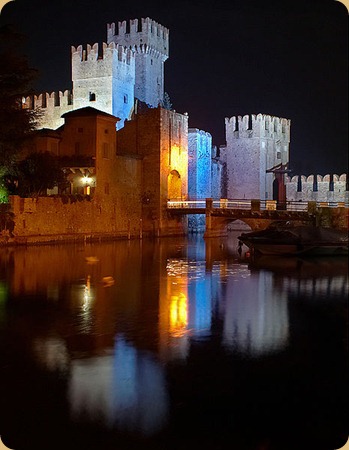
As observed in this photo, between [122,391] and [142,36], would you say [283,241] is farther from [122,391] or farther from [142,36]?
[142,36]

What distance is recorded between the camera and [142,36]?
110 feet

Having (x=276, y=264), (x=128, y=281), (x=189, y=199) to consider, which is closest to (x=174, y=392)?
(x=128, y=281)

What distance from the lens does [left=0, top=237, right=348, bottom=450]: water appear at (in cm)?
404

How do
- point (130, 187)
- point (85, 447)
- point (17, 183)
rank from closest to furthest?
point (85, 447)
point (17, 183)
point (130, 187)

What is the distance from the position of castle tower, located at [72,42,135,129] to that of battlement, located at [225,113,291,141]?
537 cm

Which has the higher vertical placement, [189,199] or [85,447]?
[189,199]

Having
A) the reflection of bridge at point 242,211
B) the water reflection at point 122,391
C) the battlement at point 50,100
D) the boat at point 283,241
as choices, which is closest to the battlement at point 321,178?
the reflection of bridge at point 242,211

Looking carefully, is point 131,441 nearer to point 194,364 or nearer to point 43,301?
point 194,364

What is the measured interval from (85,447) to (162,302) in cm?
505

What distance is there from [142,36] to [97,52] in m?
5.14

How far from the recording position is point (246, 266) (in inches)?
530

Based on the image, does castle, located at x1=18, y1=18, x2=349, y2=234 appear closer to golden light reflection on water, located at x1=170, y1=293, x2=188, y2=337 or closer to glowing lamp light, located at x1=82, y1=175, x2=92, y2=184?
glowing lamp light, located at x1=82, y1=175, x2=92, y2=184

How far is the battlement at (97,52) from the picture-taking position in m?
28.9

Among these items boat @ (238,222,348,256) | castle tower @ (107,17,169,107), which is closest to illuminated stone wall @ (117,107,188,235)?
castle tower @ (107,17,169,107)
